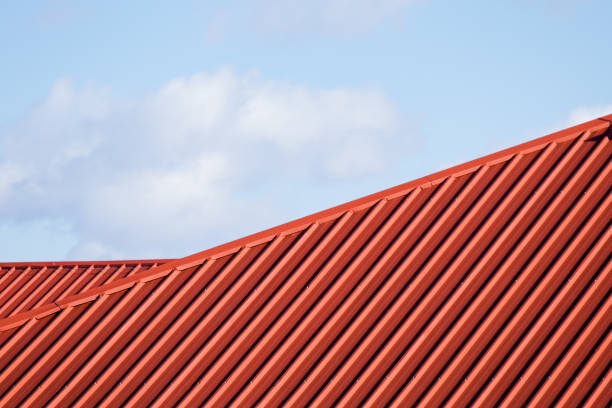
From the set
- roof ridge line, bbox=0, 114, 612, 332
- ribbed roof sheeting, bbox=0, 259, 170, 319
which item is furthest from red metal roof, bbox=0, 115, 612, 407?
ribbed roof sheeting, bbox=0, 259, 170, 319

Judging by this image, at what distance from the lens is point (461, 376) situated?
8.38 meters

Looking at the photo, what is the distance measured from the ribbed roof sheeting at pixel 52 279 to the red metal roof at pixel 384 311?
16.3 feet

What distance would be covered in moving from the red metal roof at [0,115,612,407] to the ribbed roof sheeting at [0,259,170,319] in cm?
498

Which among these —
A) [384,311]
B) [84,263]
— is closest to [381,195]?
[384,311]

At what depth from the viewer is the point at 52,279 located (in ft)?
52.2

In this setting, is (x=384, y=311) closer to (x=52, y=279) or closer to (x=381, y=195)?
(x=381, y=195)

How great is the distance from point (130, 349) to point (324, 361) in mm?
2714

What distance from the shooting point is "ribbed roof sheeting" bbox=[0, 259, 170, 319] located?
15.0m

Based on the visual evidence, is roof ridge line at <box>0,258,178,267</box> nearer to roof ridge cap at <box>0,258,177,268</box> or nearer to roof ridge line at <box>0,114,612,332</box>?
roof ridge cap at <box>0,258,177,268</box>

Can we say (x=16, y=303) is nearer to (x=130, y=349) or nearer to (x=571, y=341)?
(x=130, y=349)

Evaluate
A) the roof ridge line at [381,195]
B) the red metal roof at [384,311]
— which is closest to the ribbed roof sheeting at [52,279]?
the roof ridge line at [381,195]

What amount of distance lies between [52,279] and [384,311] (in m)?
9.56

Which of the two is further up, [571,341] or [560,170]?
[560,170]

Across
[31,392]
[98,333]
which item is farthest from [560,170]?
[31,392]
